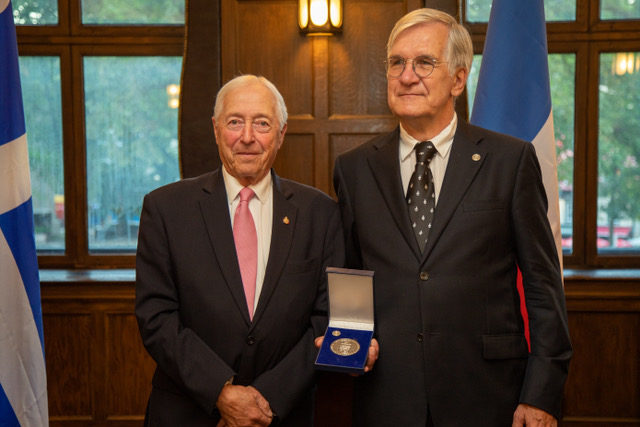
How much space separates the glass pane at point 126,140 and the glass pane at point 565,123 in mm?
2615

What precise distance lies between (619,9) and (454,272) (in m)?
3.25


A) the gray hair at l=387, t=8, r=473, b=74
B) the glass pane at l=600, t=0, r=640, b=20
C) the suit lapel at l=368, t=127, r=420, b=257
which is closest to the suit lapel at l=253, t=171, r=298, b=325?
the suit lapel at l=368, t=127, r=420, b=257

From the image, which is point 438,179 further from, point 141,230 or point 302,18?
point 302,18

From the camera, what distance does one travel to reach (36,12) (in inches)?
161

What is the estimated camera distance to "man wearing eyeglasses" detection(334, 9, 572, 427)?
1646 mm

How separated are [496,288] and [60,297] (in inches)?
116

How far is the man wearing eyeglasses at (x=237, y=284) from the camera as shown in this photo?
1713 millimetres

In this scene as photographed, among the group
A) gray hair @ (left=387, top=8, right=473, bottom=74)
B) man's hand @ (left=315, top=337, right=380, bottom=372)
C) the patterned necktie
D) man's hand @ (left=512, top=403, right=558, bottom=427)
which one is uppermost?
gray hair @ (left=387, top=8, right=473, bottom=74)

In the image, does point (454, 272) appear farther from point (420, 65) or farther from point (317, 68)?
point (317, 68)

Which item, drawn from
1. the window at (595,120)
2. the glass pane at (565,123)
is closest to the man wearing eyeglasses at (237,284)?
the window at (595,120)

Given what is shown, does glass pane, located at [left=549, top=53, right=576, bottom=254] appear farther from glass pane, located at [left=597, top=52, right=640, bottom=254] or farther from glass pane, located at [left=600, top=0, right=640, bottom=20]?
glass pane, located at [left=600, top=0, right=640, bottom=20]

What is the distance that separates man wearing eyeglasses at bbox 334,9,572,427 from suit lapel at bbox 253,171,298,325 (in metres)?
0.25

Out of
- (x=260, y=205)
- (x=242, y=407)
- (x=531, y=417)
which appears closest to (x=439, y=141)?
(x=260, y=205)

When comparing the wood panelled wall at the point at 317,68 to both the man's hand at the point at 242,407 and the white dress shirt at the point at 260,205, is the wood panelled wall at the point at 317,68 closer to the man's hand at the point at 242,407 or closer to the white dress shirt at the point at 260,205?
the white dress shirt at the point at 260,205
